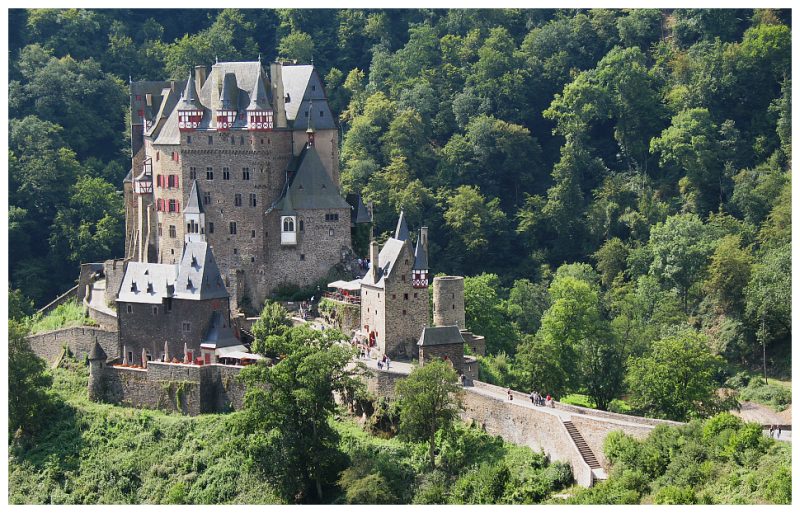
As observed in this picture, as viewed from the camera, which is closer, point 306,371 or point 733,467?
point 733,467

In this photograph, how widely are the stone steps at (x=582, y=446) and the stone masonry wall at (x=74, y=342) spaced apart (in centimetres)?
2325

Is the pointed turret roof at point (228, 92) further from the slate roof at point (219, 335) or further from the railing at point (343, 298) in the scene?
the slate roof at point (219, 335)

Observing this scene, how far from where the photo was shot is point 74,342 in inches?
3526

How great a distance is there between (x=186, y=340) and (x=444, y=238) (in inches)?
1031

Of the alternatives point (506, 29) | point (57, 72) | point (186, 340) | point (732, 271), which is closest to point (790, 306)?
point (732, 271)

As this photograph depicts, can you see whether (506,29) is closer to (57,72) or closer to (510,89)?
(510,89)

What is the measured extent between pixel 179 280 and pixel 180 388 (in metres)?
4.98

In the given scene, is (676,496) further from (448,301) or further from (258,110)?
(258,110)

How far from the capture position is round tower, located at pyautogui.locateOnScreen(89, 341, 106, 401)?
280 ft

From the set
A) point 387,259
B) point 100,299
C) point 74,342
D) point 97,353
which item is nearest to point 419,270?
point 387,259

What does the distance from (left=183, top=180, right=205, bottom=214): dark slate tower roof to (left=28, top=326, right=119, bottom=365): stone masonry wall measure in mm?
6593

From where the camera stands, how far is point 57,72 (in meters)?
120

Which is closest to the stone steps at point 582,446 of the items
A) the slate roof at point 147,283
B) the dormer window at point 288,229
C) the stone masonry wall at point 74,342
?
the slate roof at point 147,283

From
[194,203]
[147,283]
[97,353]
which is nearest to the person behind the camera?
[97,353]
